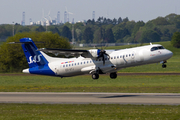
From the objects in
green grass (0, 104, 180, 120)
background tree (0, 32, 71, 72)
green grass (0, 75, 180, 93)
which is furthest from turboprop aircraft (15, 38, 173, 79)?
background tree (0, 32, 71, 72)

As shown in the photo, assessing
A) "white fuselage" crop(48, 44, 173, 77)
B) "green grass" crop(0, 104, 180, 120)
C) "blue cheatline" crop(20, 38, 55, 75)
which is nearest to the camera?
"green grass" crop(0, 104, 180, 120)

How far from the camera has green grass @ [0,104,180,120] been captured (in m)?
26.5

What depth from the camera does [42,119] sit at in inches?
1011

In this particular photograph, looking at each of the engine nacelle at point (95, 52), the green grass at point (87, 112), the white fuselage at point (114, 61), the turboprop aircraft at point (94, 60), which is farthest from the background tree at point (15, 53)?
the green grass at point (87, 112)

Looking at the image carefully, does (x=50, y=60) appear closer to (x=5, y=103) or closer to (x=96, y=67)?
(x=96, y=67)

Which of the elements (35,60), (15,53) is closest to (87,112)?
(35,60)

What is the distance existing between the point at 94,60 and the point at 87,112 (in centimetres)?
1582

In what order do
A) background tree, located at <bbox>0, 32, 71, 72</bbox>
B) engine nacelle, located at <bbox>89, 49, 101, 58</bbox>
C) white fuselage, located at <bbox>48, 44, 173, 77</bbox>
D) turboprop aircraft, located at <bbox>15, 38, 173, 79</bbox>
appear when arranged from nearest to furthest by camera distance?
white fuselage, located at <bbox>48, 44, 173, 77</bbox> → turboprop aircraft, located at <bbox>15, 38, 173, 79</bbox> → engine nacelle, located at <bbox>89, 49, 101, 58</bbox> → background tree, located at <bbox>0, 32, 71, 72</bbox>

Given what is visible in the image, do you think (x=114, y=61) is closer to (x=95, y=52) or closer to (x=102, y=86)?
(x=95, y=52)

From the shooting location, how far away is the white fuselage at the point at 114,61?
40.8m

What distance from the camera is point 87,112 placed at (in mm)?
29016

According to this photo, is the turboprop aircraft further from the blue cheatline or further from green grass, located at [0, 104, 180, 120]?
green grass, located at [0, 104, 180, 120]

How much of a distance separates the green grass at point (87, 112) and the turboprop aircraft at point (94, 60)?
33.3ft

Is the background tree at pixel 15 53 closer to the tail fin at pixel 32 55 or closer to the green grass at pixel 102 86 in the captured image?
the green grass at pixel 102 86
